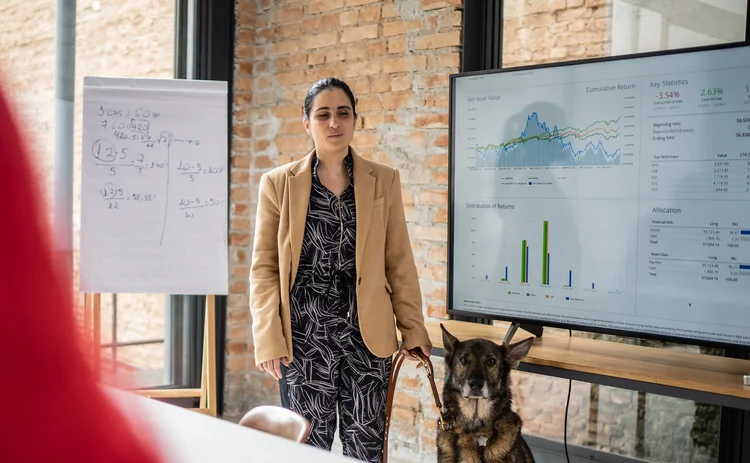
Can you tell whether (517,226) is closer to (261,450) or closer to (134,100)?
(134,100)

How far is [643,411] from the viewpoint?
2828 mm

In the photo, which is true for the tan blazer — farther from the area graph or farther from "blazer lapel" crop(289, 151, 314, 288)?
the area graph

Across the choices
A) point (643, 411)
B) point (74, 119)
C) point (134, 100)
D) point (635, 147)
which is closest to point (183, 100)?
point (134, 100)

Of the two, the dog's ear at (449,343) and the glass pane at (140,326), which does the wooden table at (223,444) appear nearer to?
the dog's ear at (449,343)

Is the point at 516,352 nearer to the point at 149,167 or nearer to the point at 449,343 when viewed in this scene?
the point at 449,343

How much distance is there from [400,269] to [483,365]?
0.47m

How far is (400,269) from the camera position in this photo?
254 centimetres

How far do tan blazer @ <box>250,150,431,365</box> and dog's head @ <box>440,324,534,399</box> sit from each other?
210 mm

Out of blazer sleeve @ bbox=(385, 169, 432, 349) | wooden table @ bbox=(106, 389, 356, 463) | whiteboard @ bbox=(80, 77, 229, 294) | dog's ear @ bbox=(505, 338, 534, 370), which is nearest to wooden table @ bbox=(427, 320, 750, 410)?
dog's ear @ bbox=(505, 338, 534, 370)

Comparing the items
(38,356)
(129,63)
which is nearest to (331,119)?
(129,63)

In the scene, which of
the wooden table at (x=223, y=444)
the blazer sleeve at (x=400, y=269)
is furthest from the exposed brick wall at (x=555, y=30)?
the wooden table at (x=223, y=444)

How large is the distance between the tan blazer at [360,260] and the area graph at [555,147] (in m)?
0.40

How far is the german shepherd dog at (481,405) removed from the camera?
2.26 meters

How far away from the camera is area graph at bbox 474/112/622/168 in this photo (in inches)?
93.2
